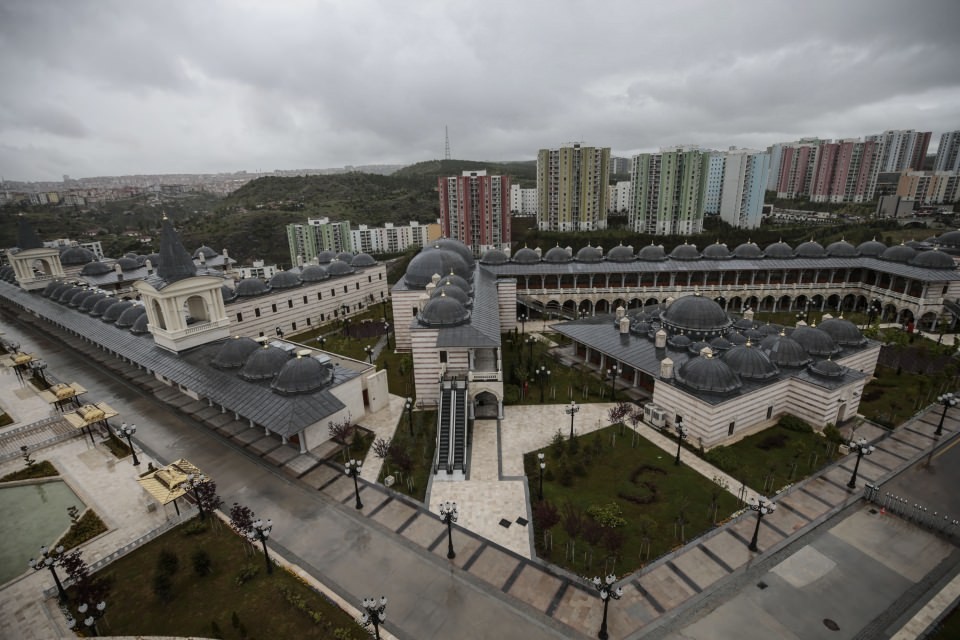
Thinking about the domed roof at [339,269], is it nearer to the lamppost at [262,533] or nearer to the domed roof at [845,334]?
the lamppost at [262,533]

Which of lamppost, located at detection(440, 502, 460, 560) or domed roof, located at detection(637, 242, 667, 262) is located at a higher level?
domed roof, located at detection(637, 242, 667, 262)

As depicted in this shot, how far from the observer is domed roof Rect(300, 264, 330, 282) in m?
62.3

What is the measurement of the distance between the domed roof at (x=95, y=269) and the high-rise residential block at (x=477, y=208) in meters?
62.4

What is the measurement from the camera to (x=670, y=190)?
110m

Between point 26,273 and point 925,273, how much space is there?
115812 mm

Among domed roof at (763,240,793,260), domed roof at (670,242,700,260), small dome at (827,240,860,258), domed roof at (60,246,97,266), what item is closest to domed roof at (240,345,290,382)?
domed roof at (670,242,700,260)

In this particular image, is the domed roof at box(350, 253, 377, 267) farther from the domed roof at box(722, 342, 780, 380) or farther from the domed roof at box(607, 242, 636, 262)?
the domed roof at box(722, 342, 780, 380)

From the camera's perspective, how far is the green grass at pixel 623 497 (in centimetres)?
2403

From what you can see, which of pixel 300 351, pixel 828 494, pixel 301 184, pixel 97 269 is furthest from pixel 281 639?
pixel 301 184

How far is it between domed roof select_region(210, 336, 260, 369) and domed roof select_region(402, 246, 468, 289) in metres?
19.7

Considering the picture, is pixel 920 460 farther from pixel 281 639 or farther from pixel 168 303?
pixel 168 303

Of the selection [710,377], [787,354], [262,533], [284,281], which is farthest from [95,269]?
[787,354]

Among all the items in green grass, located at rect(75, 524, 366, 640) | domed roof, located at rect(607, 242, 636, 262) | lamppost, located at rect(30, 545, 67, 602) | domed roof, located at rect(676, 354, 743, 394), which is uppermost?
domed roof, located at rect(607, 242, 636, 262)

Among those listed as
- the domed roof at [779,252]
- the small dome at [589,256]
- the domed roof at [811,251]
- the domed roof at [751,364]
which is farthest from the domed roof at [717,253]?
the domed roof at [751,364]
